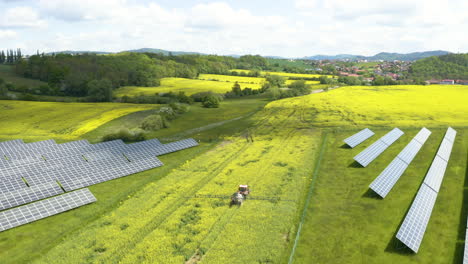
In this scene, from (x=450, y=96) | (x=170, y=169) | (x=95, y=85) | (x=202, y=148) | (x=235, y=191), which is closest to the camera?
(x=235, y=191)

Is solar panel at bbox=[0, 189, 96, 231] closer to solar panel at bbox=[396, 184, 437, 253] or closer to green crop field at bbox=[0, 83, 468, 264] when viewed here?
Answer: green crop field at bbox=[0, 83, 468, 264]

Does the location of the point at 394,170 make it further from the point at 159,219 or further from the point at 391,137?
the point at 159,219

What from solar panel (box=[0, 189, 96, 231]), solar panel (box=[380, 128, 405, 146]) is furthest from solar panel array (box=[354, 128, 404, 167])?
solar panel (box=[0, 189, 96, 231])

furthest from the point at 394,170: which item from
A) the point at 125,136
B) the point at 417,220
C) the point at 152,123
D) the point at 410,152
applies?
the point at 152,123

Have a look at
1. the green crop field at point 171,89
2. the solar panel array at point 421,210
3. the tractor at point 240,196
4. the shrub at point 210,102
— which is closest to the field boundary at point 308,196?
the tractor at point 240,196

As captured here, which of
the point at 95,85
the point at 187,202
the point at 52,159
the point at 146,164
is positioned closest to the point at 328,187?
the point at 187,202

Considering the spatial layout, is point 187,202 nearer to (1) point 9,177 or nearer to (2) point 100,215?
(2) point 100,215

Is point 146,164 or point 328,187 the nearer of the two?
point 328,187
